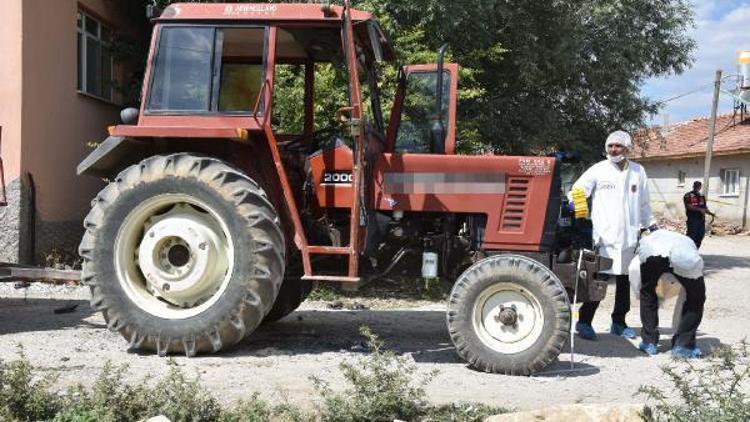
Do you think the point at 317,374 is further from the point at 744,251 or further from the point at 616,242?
the point at 744,251

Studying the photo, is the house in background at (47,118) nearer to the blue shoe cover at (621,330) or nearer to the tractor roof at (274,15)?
the tractor roof at (274,15)

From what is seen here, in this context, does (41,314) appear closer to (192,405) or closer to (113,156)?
(113,156)

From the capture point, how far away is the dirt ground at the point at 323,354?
524 centimetres

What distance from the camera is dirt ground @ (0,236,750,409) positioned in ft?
17.2

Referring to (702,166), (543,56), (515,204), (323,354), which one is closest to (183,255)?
(323,354)

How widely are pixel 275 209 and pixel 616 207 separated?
11.0ft

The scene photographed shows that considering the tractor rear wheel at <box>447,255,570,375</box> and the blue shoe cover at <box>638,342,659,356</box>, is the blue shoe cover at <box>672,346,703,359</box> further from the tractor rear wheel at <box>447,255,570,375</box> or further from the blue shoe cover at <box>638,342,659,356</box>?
the tractor rear wheel at <box>447,255,570,375</box>

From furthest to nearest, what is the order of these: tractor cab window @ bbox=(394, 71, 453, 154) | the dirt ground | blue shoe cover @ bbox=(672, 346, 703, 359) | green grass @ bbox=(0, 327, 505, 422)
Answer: blue shoe cover @ bbox=(672, 346, 703, 359), tractor cab window @ bbox=(394, 71, 453, 154), the dirt ground, green grass @ bbox=(0, 327, 505, 422)

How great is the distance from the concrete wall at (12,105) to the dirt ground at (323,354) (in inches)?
44.6

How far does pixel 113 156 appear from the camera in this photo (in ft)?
20.8

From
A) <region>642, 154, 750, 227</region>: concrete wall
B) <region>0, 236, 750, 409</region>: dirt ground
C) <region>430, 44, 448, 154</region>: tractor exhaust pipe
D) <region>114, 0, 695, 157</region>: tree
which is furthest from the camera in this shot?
<region>642, 154, 750, 227</region>: concrete wall

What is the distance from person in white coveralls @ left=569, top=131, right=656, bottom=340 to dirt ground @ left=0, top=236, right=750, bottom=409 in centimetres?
74

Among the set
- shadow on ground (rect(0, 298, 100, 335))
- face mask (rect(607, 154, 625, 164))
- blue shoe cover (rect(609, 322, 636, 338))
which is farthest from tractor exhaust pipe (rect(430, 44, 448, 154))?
shadow on ground (rect(0, 298, 100, 335))

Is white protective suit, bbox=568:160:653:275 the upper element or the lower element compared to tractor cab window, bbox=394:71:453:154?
lower
